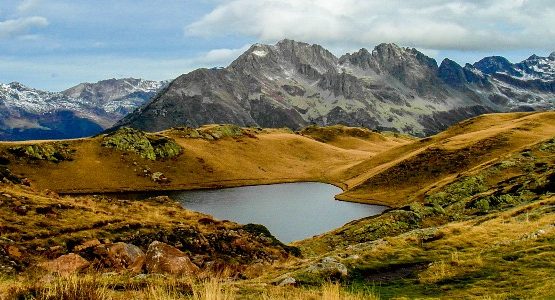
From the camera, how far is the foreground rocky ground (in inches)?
567

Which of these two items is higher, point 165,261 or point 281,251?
point 165,261

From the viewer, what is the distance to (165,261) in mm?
27922

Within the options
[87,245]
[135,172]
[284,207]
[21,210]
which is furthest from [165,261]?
[135,172]

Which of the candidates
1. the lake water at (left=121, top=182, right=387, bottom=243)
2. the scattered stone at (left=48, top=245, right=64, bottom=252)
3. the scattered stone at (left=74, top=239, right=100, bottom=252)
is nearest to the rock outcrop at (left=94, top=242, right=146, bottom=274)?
the scattered stone at (left=74, top=239, right=100, bottom=252)

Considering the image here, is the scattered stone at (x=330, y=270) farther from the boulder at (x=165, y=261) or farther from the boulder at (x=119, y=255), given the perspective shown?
the boulder at (x=119, y=255)

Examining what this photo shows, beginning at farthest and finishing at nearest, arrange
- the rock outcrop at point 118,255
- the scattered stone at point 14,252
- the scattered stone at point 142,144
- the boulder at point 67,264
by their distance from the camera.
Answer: the scattered stone at point 142,144, the rock outcrop at point 118,255, the scattered stone at point 14,252, the boulder at point 67,264

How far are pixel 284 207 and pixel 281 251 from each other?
252 feet

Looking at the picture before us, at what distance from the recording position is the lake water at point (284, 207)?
96425mm

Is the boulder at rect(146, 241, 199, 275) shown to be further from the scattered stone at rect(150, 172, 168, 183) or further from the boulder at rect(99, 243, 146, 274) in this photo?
the scattered stone at rect(150, 172, 168, 183)

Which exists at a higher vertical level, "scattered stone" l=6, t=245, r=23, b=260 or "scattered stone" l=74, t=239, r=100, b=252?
"scattered stone" l=6, t=245, r=23, b=260

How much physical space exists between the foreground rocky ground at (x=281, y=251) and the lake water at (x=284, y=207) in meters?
25.1

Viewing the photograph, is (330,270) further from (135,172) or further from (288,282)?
(135,172)

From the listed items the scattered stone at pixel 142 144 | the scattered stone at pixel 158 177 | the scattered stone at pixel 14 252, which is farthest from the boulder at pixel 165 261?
the scattered stone at pixel 142 144

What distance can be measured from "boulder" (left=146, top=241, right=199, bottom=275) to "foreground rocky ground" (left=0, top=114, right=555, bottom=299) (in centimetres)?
8
